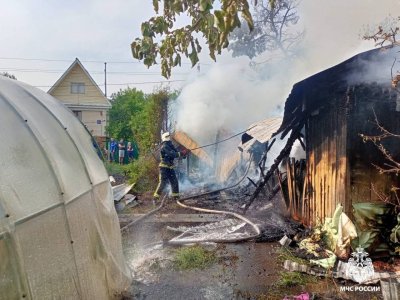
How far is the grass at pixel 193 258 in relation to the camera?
20.8 ft

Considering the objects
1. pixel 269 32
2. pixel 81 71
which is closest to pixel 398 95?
pixel 269 32

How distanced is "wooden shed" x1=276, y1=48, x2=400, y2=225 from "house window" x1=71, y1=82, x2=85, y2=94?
3027 centimetres

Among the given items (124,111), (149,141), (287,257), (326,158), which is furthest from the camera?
(124,111)

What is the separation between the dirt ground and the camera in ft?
17.1

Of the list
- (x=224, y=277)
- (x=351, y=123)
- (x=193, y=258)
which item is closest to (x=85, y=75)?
(x=193, y=258)

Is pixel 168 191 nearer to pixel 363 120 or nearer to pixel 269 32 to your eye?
pixel 363 120

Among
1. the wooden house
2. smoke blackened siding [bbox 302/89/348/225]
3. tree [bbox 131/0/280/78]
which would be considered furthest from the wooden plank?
the wooden house

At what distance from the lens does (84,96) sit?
1362 inches

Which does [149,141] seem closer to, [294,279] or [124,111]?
[294,279]

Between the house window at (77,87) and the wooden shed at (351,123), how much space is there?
99.3 ft

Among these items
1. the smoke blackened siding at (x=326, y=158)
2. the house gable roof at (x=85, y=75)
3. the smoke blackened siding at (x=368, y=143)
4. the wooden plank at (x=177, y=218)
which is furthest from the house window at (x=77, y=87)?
the smoke blackened siding at (x=368, y=143)

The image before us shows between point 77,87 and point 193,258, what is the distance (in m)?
31.4

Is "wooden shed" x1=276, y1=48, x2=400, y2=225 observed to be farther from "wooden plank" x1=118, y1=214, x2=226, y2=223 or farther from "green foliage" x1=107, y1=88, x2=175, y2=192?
"green foliage" x1=107, y1=88, x2=175, y2=192

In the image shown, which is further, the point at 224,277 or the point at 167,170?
the point at 167,170
